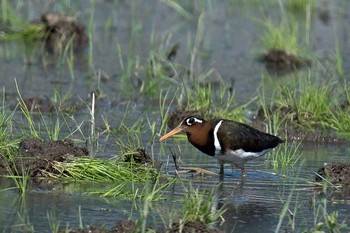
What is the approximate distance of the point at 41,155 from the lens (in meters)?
9.09

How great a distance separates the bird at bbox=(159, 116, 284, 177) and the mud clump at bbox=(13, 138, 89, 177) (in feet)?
3.57

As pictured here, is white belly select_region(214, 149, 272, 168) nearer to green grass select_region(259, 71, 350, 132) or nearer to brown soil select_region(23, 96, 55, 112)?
green grass select_region(259, 71, 350, 132)

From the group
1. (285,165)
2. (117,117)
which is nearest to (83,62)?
(117,117)

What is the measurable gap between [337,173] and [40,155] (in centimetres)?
250

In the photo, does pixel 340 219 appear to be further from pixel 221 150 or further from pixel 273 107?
pixel 273 107

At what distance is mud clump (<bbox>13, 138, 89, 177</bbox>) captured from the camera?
901cm

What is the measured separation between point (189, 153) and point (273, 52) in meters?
5.41

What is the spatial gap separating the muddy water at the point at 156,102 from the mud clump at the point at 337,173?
0.16 meters

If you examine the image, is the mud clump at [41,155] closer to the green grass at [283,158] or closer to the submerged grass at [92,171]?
the submerged grass at [92,171]

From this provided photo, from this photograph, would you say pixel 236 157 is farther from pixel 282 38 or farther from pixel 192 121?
pixel 282 38

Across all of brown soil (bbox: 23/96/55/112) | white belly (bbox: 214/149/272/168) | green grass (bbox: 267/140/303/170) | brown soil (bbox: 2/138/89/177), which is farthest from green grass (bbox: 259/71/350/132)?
brown soil (bbox: 2/138/89/177)

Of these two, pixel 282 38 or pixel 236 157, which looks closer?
pixel 236 157

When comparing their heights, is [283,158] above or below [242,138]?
below

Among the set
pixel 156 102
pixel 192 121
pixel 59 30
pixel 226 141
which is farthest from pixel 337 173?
pixel 59 30
